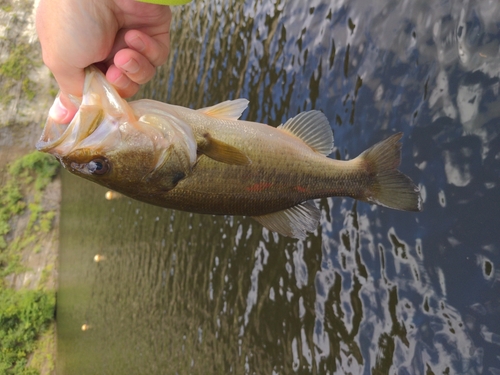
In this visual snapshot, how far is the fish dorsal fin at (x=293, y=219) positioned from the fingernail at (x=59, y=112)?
1.11 meters

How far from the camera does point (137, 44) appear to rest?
225 centimetres

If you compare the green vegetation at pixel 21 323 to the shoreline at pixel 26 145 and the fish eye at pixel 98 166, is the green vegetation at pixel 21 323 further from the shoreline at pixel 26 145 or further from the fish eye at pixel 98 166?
the fish eye at pixel 98 166

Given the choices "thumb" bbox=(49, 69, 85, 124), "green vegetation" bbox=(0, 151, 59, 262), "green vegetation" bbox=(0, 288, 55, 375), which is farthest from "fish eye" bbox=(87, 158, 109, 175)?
"green vegetation" bbox=(0, 151, 59, 262)

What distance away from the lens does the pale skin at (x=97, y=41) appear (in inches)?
81.9

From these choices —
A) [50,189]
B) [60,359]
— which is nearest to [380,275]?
[60,359]

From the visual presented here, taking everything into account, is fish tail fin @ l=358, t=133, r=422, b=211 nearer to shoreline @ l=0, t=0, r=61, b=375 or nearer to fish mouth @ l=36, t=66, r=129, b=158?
fish mouth @ l=36, t=66, r=129, b=158

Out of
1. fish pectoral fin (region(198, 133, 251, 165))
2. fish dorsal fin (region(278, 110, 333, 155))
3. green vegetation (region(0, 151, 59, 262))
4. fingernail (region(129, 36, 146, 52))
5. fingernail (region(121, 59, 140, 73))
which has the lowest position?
fish pectoral fin (region(198, 133, 251, 165))

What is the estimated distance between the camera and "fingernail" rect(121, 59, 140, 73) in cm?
216

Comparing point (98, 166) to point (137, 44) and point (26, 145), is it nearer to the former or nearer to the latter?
point (137, 44)

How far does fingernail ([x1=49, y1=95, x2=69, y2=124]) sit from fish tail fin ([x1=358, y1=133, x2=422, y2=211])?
161cm

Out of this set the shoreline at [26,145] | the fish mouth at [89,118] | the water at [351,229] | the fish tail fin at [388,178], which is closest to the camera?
the fish mouth at [89,118]

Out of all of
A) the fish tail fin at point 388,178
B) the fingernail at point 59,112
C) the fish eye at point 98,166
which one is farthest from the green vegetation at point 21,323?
the fish tail fin at point 388,178

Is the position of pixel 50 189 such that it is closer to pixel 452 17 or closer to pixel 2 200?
pixel 2 200

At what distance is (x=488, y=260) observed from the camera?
10.4ft
